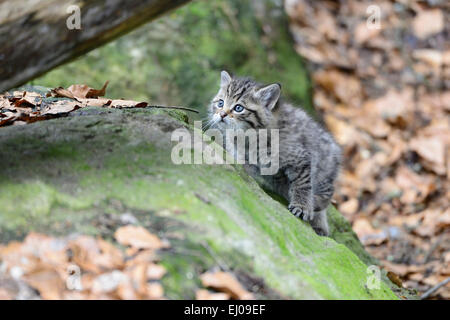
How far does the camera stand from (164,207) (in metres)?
2.97

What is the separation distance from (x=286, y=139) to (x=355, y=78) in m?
5.71

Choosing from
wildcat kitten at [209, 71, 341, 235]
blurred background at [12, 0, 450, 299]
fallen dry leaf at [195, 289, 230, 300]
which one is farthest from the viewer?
blurred background at [12, 0, 450, 299]

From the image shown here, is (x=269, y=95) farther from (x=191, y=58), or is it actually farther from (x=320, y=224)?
(x=191, y=58)

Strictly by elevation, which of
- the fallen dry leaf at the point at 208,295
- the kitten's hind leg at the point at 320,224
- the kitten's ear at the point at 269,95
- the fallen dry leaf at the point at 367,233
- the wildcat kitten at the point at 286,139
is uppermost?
the kitten's ear at the point at 269,95

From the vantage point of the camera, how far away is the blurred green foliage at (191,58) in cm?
795

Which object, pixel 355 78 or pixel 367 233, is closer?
pixel 367 233

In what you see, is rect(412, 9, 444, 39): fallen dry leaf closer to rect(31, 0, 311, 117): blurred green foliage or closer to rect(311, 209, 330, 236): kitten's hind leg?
rect(31, 0, 311, 117): blurred green foliage

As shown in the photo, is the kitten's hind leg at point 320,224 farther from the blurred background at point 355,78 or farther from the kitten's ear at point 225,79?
the blurred background at point 355,78

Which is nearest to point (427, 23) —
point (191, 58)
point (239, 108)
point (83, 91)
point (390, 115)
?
point (390, 115)

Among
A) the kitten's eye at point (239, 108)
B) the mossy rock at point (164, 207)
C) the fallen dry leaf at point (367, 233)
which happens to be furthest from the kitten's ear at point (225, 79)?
the fallen dry leaf at point (367, 233)

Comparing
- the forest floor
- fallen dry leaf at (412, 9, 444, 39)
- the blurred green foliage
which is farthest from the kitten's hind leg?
fallen dry leaf at (412, 9, 444, 39)

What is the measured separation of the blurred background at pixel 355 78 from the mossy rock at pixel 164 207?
11.4 feet

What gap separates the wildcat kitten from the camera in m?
5.01
